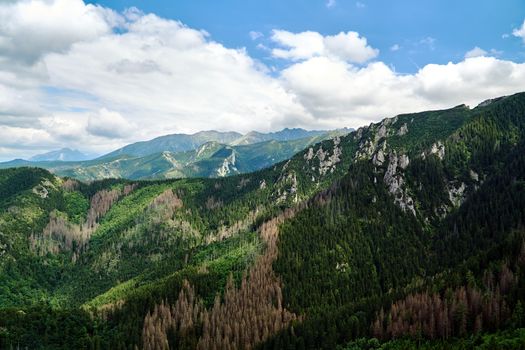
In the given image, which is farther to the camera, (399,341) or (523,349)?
(399,341)

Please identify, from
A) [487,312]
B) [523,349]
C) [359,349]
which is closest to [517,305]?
[487,312]

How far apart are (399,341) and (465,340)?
28974 mm

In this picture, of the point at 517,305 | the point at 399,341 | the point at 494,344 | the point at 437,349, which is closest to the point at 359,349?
the point at 399,341

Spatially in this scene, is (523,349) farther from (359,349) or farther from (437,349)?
(359,349)

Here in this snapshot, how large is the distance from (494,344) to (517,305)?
38811 millimetres

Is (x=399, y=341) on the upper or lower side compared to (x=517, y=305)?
lower

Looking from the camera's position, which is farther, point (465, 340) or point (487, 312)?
point (487, 312)

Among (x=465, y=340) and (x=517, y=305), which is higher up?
(x=517, y=305)

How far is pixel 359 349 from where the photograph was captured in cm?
19938

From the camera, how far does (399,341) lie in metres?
198

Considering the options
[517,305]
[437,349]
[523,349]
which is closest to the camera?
[523,349]

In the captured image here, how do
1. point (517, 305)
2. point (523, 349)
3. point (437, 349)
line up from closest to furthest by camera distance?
point (523, 349) < point (437, 349) < point (517, 305)

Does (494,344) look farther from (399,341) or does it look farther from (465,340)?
(399,341)

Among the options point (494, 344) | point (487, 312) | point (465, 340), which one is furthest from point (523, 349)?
point (487, 312)
